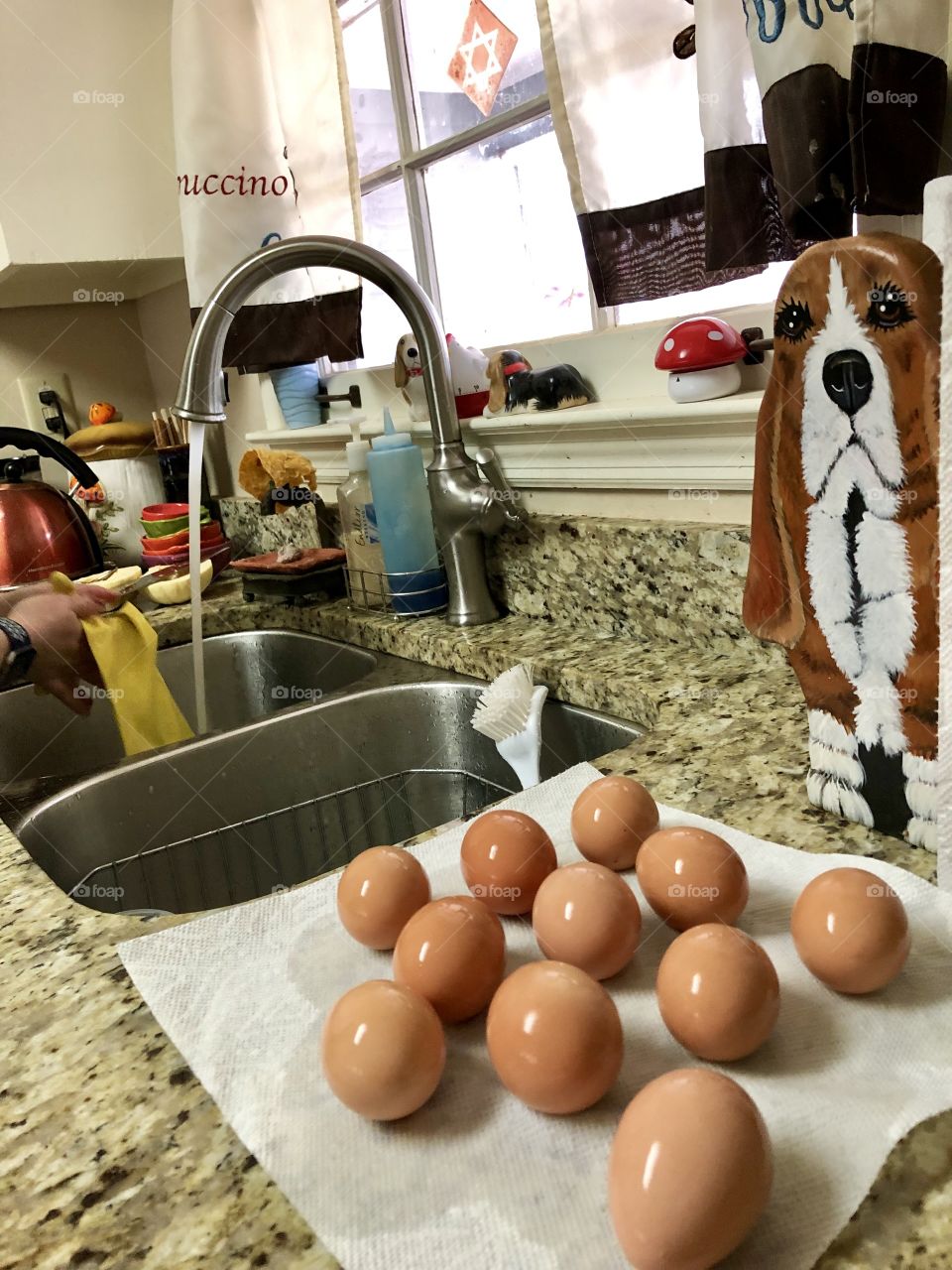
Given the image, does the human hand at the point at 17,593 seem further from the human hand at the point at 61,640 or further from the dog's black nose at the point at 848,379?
the dog's black nose at the point at 848,379

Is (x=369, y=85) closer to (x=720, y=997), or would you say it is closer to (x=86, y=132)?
(x=86, y=132)

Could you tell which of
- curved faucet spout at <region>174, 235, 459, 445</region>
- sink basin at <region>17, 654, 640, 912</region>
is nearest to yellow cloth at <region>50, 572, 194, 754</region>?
sink basin at <region>17, 654, 640, 912</region>

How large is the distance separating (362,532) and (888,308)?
2.87 feet

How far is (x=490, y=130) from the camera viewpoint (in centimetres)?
126

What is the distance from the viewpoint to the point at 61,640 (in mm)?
1212

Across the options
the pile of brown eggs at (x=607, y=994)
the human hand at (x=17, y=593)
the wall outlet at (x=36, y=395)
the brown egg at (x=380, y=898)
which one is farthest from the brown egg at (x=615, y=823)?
the wall outlet at (x=36, y=395)

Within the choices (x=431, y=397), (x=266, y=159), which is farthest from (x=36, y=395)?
(x=431, y=397)

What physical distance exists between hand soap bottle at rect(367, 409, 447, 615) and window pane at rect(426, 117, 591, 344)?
0.85ft

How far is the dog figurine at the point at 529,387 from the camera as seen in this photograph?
3.67 feet

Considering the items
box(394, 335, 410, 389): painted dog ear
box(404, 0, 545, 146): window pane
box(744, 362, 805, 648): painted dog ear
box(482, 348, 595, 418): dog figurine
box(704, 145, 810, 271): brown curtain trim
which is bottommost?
box(744, 362, 805, 648): painted dog ear

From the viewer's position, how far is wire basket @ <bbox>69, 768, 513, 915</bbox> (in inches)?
37.2

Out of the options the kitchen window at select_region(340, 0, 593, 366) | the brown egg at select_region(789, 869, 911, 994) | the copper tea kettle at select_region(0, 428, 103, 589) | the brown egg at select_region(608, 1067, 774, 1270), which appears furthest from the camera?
the copper tea kettle at select_region(0, 428, 103, 589)

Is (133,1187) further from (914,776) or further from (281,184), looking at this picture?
(281,184)

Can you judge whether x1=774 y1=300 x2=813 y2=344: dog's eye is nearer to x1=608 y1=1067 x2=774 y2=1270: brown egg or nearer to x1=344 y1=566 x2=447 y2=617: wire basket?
x1=608 y1=1067 x2=774 y2=1270: brown egg
